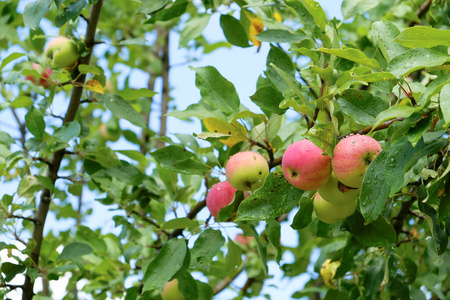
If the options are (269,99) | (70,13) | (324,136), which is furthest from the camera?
(70,13)

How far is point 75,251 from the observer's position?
4.87ft

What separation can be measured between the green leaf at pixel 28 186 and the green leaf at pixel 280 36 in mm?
714

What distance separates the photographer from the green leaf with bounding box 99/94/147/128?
152cm

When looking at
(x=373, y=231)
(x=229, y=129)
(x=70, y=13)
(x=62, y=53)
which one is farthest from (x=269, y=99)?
(x=62, y=53)

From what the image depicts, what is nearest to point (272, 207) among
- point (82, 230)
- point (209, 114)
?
point (209, 114)

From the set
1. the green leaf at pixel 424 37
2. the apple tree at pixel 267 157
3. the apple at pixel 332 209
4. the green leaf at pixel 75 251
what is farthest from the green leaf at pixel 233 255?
the green leaf at pixel 424 37

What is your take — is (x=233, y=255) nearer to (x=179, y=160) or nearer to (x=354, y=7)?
(x=179, y=160)

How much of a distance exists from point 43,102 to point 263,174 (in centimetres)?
71

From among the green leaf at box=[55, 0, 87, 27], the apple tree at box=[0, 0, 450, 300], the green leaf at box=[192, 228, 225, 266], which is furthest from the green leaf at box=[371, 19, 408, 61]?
the green leaf at box=[55, 0, 87, 27]

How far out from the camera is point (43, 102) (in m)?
1.48

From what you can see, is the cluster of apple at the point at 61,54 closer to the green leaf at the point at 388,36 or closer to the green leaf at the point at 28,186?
the green leaf at the point at 28,186

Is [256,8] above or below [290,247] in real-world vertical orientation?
above

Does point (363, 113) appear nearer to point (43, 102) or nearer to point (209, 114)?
point (209, 114)

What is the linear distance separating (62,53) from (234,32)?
0.48 meters
